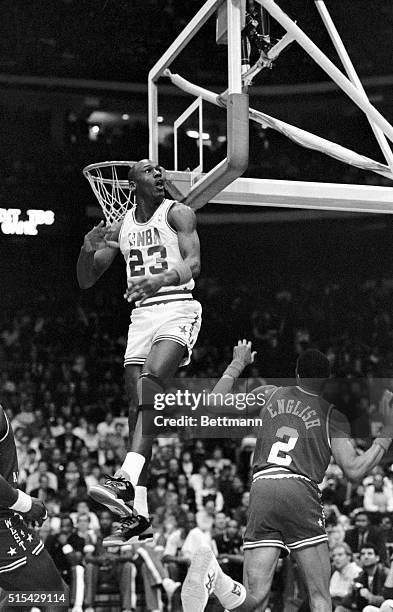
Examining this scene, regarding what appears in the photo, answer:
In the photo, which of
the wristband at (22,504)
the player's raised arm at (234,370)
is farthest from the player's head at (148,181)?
the wristband at (22,504)

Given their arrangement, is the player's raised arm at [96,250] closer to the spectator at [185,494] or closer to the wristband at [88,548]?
the wristband at [88,548]

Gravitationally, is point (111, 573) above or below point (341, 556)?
below

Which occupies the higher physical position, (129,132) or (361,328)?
(129,132)

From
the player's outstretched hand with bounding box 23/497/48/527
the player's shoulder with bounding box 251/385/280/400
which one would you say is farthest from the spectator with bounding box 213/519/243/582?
the player's outstretched hand with bounding box 23/497/48/527

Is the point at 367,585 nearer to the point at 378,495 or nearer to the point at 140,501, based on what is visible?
the point at 378,495

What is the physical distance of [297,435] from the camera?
5.96 m

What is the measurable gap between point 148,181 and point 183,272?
71 centimetres

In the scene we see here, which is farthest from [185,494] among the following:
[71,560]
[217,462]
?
[71,560]

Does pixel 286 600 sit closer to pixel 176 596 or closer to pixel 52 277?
pixel 176 596

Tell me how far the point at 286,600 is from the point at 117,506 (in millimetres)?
5996

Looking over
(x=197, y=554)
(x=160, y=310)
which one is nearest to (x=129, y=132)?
(x=160, y=310)

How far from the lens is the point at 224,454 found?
14.5 metres

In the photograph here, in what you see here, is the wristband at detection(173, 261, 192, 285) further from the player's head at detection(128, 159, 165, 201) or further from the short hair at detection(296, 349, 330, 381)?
the short hair at detection(296, 349, 330, 381)

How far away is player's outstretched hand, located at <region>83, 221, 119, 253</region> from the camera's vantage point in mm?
6605
